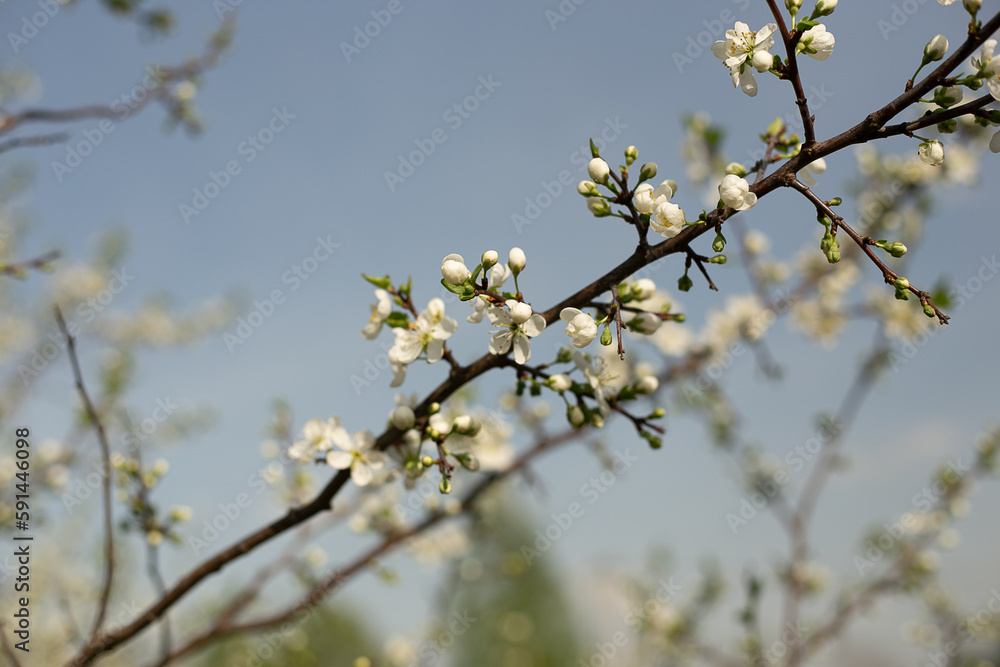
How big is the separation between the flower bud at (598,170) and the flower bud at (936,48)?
0.82m

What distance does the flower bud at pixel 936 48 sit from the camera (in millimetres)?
1448

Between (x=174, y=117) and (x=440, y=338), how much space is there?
3.22m

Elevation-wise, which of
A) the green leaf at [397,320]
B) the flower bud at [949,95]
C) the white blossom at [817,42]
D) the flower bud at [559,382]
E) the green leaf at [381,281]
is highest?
the green leaf at [381,281]

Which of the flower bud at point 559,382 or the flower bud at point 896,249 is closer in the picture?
the flower bud at point 896,249

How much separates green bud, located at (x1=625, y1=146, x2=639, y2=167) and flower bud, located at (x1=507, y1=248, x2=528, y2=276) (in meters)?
0.43

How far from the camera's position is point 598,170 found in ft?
5.48

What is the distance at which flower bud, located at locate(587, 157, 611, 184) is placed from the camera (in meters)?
1.67

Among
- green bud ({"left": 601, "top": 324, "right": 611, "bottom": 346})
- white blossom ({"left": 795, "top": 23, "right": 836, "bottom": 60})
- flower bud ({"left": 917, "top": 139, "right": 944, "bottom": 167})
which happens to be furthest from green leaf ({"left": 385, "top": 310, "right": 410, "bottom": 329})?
flower bud ({"left": 917, "top": 139, "right": 944, "bottom": 167})

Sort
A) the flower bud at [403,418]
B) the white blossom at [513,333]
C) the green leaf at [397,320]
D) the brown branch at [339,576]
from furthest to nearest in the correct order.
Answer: the brown branch at [339,576] < the green leaf at [397,320] < the flower bud at [403,418] < the white blossom at [513,333]

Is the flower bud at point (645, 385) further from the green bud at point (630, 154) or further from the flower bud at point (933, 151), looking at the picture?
the flower bud at point (933, 151)

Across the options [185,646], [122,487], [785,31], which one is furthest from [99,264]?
[785,31]

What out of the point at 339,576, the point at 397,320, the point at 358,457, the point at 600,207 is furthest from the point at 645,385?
the point at 339,576

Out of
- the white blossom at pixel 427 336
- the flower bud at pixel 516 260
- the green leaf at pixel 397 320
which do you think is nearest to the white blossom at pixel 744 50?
the flower bud at pixel 516 260

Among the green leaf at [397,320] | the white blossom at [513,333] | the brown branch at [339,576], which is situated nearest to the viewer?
the white blossom at [513,333]
